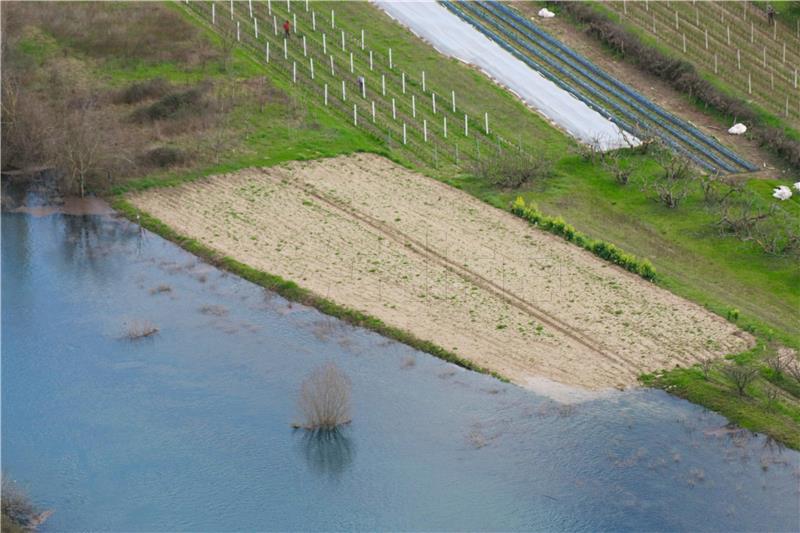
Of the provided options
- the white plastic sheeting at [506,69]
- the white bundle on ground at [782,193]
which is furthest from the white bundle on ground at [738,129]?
the white bundle on ground at [782,193]

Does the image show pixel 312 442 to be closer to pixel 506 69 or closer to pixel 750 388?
pixel 750 388

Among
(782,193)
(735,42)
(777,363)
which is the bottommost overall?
(777,363)

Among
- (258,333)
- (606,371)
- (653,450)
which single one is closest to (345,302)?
(258,333)

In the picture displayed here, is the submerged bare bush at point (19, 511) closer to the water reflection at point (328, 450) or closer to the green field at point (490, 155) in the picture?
the water reflection at point (328, 450)

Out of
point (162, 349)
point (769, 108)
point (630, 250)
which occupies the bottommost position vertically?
point (162, 349)

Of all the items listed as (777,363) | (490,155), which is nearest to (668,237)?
(490,155)

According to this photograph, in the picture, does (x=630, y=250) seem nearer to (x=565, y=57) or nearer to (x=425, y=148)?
(x=425, y=148)
